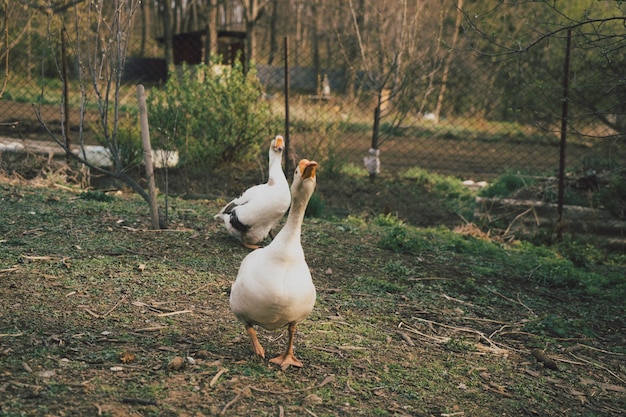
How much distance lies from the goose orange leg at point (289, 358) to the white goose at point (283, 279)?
111 mm

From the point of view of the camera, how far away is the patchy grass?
121 inches

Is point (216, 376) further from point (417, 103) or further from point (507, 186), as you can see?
point (417, 103)

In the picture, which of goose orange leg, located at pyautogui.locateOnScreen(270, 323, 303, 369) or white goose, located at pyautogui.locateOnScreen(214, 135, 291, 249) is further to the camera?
white goose, located at pyautogui.locateOnScreen(214, 135, 291, 249)

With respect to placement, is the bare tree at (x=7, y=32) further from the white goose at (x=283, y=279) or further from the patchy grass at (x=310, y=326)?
the white goose at (x=283, y=279)

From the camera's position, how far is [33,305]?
3871 millimetres

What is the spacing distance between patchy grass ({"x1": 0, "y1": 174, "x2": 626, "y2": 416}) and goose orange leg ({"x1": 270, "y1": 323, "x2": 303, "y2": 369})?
2.0 inches

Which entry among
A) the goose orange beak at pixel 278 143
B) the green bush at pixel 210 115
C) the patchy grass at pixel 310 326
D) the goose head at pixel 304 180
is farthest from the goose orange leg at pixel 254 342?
the green bush at pixel 210 115

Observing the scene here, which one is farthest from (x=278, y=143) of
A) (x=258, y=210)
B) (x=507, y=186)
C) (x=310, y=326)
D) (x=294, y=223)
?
Answer: (x=507, y=186)

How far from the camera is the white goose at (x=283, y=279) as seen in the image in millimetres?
3166

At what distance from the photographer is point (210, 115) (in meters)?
9.26

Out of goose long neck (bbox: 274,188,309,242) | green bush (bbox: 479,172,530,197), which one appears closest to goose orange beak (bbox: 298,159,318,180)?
goose long neck (bbox: 274,188,309,242)

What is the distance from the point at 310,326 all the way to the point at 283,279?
103cm

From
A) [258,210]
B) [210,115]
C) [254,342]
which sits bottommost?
[254,342]

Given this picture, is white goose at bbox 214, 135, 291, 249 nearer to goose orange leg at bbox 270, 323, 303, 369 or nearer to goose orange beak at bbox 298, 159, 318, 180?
goose orange leg at bbox 270, 323, 303, 369
